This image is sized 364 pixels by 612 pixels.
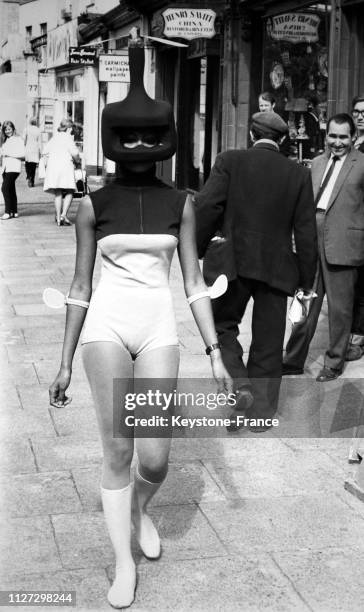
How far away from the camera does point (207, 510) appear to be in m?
4.65

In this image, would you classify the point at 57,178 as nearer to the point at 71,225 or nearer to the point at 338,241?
the point at 71,225

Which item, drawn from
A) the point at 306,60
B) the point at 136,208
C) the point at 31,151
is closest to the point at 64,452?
the point at 136,208

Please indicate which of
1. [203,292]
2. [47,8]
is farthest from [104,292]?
[47,8]

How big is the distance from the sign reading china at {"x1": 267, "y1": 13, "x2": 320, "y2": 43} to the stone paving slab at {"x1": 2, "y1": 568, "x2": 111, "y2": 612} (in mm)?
10881

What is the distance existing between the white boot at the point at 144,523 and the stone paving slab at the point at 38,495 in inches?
22.2

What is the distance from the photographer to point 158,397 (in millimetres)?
3793

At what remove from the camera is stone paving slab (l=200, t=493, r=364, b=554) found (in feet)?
14.1

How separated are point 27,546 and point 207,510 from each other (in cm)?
88

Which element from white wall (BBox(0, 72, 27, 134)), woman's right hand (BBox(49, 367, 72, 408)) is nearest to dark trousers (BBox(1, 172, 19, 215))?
woman's right hand (BBox(49, 367, 72, 408))

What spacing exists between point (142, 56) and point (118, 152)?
42 cm

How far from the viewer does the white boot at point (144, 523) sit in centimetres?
406

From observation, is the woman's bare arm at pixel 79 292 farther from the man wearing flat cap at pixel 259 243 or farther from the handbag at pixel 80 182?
the handbag at pixel 80 182

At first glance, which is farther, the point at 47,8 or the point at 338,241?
the point at 47,8

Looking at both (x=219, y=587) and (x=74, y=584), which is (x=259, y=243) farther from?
(x=74, y=584)
